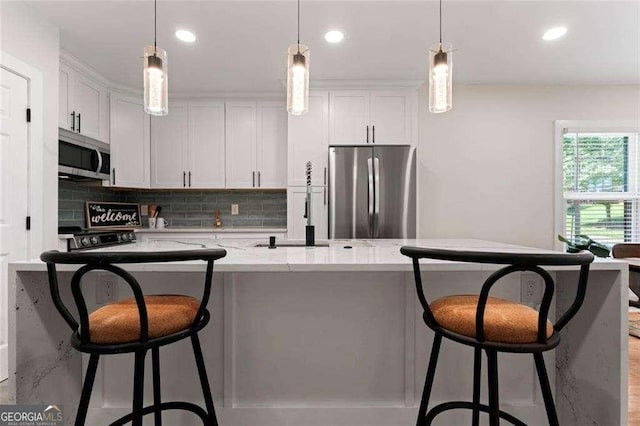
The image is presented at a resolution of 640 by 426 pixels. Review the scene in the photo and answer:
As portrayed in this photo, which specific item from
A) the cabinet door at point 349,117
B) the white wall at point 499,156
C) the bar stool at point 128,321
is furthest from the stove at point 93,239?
the white wall at point 499,156

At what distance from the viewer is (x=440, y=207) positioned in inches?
152

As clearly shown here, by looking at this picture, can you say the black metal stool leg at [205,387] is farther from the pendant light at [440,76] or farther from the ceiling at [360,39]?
the ceiling at [360,39]

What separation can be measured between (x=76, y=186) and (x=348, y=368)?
11.5 feet

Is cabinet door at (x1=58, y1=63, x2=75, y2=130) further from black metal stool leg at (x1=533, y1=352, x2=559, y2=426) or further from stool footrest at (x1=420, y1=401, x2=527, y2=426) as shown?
black metal stool leg at (x1=533, y1=352, x2=559, y2=426)

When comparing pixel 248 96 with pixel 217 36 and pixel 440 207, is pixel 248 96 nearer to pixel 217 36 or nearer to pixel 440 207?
pixel 217 36

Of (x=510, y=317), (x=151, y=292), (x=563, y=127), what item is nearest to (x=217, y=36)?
(x=151, y=292)

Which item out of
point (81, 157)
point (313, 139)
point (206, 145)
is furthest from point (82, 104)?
point (313, 139)

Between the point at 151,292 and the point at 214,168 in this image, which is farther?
the point at 214,168

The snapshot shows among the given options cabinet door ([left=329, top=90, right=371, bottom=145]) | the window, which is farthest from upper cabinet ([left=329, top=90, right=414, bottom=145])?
the window

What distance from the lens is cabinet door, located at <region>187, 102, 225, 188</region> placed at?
4023 mm

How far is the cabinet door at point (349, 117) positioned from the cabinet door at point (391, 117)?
8 centimetres

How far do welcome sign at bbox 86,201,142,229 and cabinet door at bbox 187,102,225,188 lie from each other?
0.82 m

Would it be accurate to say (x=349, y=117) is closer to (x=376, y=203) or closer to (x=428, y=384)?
(x=376, y=203)

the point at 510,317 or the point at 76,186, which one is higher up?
the point at 76,186
